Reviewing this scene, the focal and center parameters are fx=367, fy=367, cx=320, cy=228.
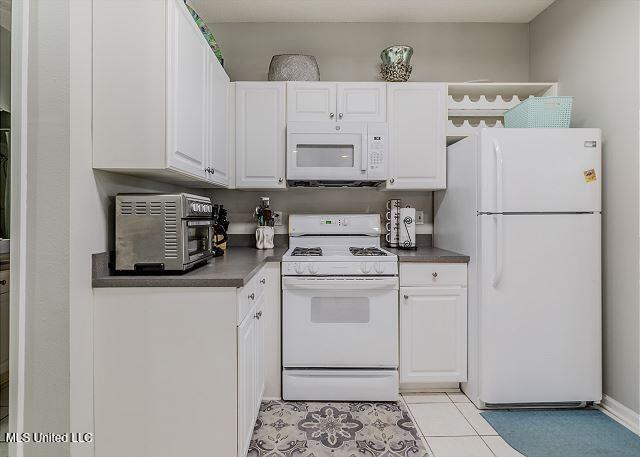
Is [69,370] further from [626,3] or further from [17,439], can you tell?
[626,3]

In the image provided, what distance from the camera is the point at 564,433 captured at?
1.97 m

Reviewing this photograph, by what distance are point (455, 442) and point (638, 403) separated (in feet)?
3.42

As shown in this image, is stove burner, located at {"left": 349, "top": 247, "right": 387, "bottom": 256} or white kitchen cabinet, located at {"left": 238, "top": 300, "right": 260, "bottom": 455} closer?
white kitchen cabinet, located at {"left": 238, "top": 300, "right": 260, "bottom": 455}

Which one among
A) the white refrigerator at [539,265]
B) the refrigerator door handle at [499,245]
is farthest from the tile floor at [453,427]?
the refrigerator door handle at [499,245]

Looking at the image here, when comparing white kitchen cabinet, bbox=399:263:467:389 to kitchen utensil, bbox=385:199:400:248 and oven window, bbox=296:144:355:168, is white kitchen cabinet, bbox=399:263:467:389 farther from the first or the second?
oven window, bbox=296:144:355:168

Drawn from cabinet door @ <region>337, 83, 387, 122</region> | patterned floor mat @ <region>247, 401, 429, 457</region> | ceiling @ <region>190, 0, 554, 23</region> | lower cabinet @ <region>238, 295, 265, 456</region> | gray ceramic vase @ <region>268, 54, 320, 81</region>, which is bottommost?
patterned floor mat @ <region>247, 401, 429, 457</region>

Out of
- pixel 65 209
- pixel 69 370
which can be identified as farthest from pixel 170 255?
pixel 69 370

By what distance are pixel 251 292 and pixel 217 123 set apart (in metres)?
1.11

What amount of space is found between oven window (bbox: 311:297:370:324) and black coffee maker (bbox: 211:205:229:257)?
71 centimetres

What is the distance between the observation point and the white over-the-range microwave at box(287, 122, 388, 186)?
2504 mm

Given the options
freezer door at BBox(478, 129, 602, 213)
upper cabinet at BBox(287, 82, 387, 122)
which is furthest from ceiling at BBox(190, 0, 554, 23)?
freezer door at BBox(478, 129, 602, 213)

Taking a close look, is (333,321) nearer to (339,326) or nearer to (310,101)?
(339,326)

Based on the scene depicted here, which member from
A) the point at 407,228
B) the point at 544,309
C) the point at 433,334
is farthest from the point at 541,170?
the point at 433,334

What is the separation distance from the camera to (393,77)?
2.64 m
